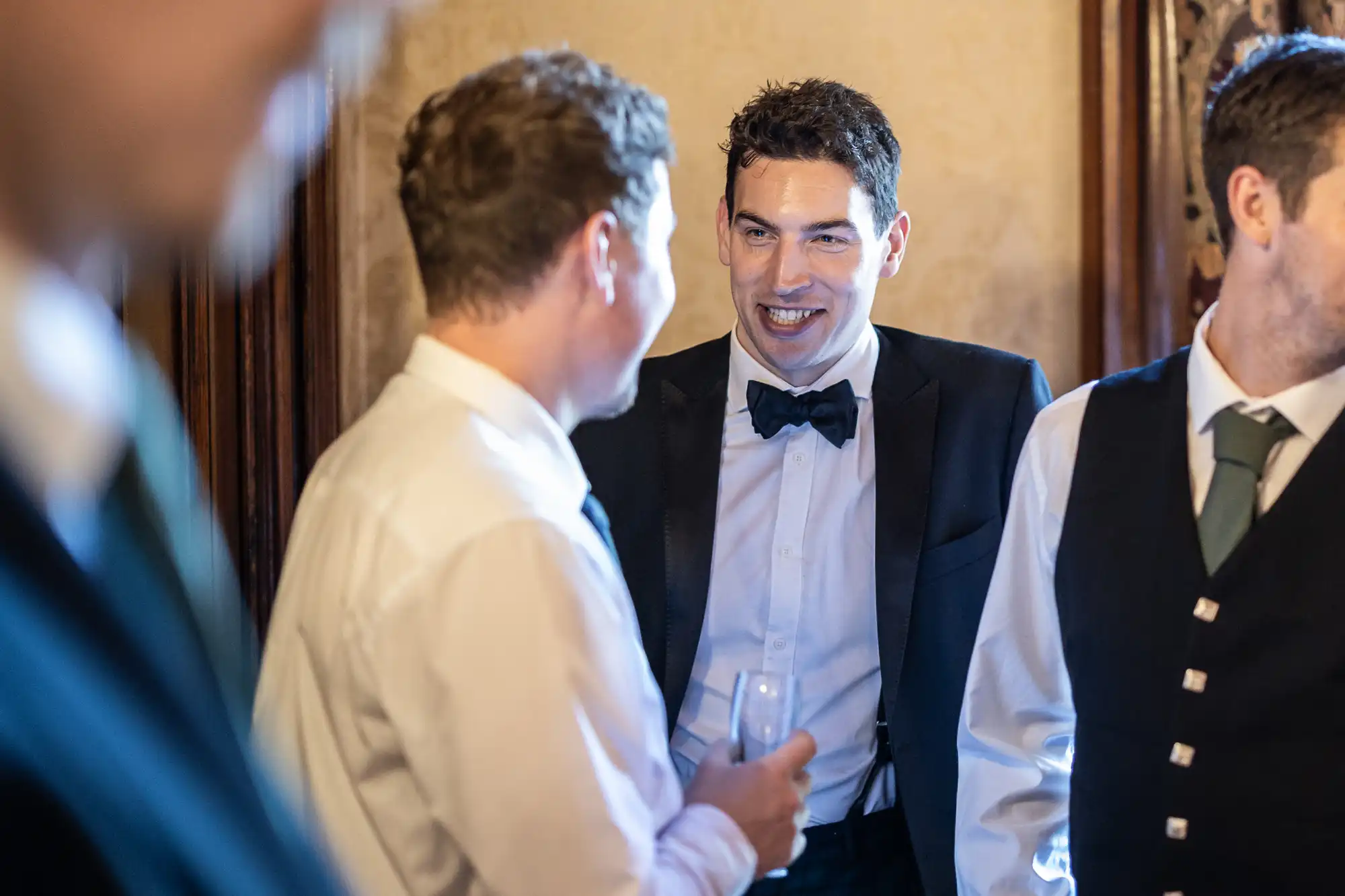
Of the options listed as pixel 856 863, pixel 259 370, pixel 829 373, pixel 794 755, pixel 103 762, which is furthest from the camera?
pixel 259 370

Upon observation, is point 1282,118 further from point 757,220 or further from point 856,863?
point 856,863

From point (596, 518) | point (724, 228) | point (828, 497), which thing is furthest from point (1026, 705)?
point (724, 228)

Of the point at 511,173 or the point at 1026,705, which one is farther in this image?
the point at 1026,705

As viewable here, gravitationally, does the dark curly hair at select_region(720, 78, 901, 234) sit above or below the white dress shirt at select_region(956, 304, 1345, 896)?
above

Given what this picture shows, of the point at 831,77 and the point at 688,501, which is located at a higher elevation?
the point at 831,77

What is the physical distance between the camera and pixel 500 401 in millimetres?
1152

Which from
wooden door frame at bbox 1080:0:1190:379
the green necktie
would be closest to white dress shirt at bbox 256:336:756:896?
the green necktie

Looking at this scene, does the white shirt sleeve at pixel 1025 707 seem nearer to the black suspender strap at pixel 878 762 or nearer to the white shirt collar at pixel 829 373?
the black suspender strap at pixel 878 762

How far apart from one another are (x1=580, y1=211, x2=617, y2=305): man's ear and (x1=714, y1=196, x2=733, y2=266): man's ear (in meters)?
1.00

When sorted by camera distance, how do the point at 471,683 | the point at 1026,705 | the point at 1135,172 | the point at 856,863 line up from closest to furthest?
the point at 471,683 < the point at 1026,705 < the point at 856,863 < the point at 1135,172

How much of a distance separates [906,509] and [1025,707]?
418 mm

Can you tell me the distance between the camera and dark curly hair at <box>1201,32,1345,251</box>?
1531mm

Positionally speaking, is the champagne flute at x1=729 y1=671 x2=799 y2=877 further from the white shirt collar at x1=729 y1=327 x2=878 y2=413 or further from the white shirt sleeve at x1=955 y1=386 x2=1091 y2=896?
the white shirt collar at x1=729 y1=327 x2=878 y2=413

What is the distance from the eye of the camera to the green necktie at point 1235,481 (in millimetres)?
1530
